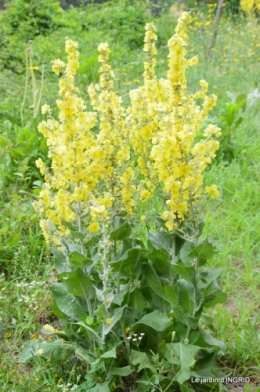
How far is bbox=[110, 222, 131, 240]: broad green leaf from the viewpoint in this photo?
2289 millimetres

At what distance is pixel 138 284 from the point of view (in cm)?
246

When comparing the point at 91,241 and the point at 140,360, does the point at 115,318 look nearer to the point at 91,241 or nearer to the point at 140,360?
the point at 140,360

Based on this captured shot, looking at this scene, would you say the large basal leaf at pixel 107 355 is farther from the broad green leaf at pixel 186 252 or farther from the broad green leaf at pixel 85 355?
the broad green leaf at pixel 186 252

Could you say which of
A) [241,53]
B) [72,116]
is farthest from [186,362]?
[241,53]

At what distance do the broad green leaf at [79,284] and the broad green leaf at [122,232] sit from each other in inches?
7.7

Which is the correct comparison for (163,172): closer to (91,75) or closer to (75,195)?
(75,195)

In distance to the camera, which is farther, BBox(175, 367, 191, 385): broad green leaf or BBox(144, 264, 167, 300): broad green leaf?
BBox(144, 264, 167, 300): broad green leaf

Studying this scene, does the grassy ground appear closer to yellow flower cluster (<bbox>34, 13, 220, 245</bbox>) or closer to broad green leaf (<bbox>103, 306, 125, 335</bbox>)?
broad green leaf (<bbox>103, 306, 125, 335</bbox>)

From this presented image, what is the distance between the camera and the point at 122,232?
2.31m

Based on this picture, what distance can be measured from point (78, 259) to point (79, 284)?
12cm

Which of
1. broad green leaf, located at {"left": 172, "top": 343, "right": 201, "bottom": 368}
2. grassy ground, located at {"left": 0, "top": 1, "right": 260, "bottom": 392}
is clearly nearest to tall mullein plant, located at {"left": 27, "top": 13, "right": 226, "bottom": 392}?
broad green leaf, located at {"left": 172, "top": 343, "right": 201, "bottom": 368}

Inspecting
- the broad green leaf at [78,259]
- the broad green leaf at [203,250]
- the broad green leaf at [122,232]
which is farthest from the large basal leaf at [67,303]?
the broad green leaf at [203,250]

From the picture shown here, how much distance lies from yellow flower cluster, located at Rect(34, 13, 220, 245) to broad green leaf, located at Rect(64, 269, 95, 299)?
16 cm

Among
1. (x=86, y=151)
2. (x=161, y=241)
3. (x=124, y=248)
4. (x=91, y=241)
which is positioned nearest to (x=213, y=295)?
(x=161, y=241)
